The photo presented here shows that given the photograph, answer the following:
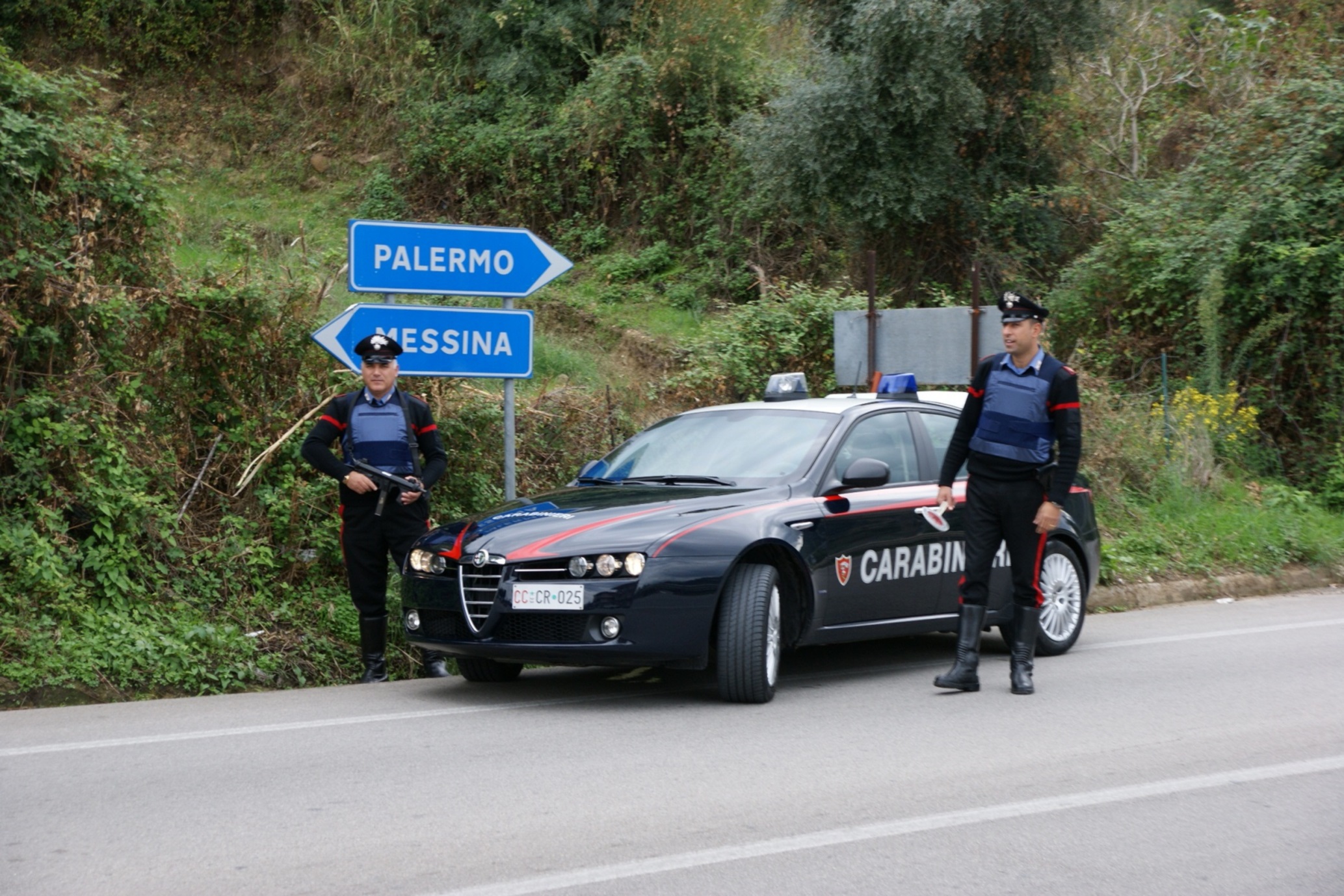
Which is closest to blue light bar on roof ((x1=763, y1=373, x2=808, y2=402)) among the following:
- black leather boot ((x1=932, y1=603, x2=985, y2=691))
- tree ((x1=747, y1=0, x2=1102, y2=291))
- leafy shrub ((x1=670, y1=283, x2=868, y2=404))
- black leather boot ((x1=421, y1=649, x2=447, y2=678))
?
black leather boot ((x1=932, y1=603, x2=985, y2=691))

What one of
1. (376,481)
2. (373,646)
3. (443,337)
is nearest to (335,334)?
(443,337)

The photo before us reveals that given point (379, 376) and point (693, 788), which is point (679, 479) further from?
point (693, 788)

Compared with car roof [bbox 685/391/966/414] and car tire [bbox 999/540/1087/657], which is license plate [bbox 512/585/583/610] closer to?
car roof [bbox 685/391/966/414]

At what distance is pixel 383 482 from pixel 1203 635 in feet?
18.0

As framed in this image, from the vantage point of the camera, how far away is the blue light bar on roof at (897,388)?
8.35m

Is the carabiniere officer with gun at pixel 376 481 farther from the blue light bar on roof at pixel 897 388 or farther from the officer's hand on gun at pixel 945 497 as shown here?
the officer's hand on gun at pixel 945 497

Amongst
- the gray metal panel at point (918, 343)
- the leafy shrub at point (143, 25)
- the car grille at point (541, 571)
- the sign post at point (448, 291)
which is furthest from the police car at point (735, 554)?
the leafy shrub at point (143, 25)

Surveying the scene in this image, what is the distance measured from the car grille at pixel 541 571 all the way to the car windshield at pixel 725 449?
3.95 ft

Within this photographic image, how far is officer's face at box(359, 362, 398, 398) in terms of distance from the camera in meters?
7.91

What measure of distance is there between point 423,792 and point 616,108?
18.4 metres

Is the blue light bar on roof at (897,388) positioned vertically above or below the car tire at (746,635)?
above

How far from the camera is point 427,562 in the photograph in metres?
7.15

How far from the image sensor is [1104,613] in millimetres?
10906

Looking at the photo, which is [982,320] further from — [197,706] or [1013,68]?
[1013,68]
